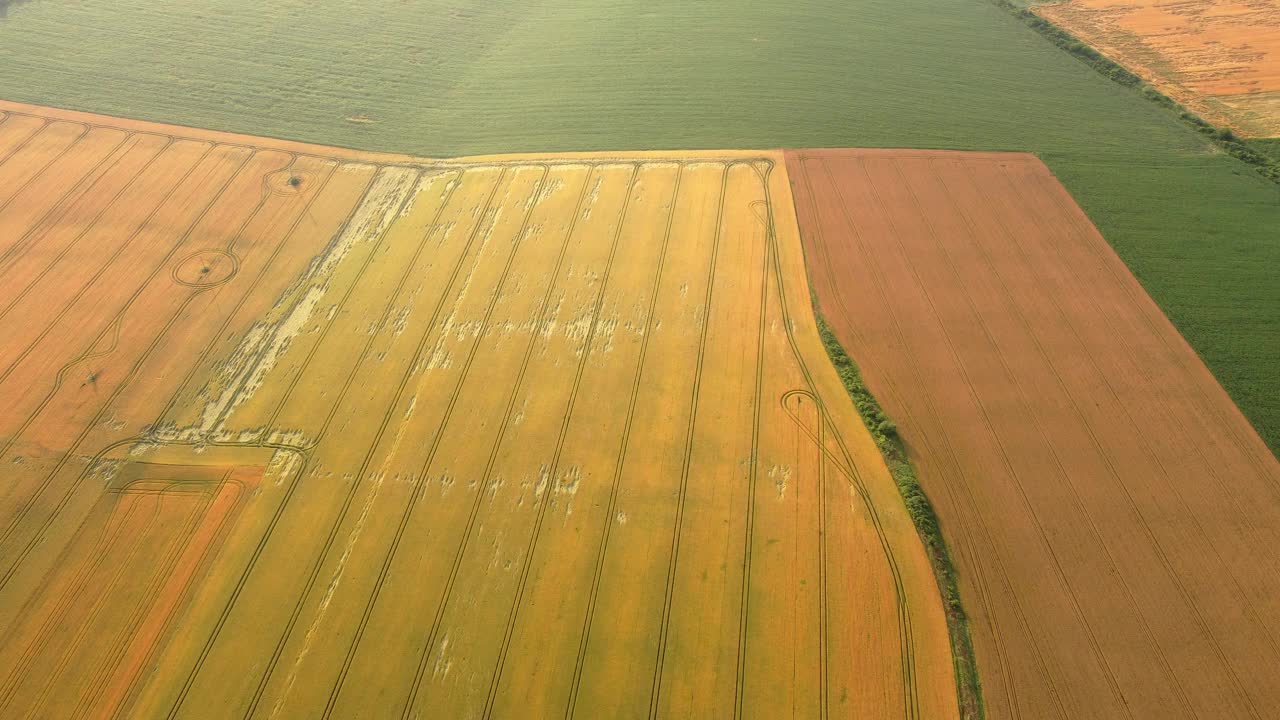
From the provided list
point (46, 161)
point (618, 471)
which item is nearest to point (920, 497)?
point (618, 471)

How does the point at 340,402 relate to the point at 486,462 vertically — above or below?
above

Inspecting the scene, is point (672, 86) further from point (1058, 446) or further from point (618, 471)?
point (1058, 446)

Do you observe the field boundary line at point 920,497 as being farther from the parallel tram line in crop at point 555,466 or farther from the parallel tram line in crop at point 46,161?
the parallel tram line in crop at point 46,161

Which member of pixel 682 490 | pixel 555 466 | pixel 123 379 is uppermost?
pixel 123 379

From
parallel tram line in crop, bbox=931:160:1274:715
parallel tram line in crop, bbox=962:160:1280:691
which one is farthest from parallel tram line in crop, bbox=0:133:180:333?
parallel tram line in crop, bbox=962:160:1280:691

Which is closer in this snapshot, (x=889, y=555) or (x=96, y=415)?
(x=889, y=555)

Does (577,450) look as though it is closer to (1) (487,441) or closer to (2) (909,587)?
(1) (487,441)

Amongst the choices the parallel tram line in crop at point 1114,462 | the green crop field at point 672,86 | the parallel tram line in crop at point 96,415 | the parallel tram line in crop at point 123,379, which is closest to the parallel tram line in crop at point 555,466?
the green crop field at point 672,86

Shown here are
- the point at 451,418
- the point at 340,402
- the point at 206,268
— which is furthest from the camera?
the point at 206,268
